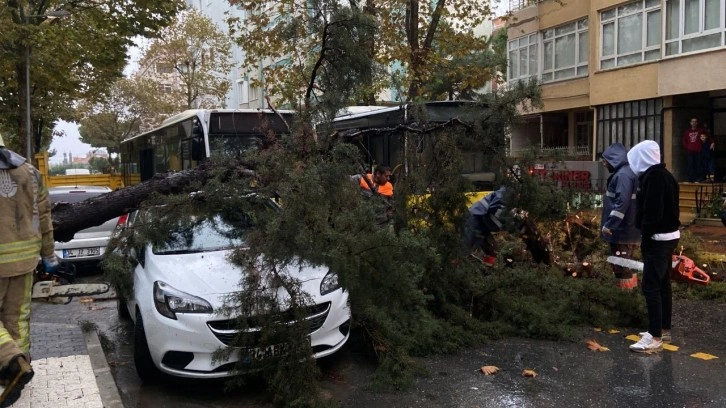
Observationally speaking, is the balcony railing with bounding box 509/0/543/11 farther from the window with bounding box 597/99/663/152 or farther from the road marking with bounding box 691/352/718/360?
the road marking with bounding box 691/352/718/360

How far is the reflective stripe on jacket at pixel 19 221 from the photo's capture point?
4.53 meters

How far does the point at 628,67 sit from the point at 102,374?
738 inches

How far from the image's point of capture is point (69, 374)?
5.20 m

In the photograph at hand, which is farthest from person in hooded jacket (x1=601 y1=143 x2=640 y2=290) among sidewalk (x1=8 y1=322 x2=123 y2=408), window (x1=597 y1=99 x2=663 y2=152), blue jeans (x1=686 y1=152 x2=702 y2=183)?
window (x1=597 y1=99 x2=663 y2=152)

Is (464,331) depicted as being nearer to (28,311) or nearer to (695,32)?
(28,311)

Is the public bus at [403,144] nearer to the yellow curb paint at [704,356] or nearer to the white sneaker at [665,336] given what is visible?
the white sneaker at [665,336]

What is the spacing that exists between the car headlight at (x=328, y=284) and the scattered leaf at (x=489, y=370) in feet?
4.80

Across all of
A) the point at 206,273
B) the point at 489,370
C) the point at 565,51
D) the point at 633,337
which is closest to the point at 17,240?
the point at 206,273

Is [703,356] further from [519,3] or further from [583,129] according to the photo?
[519,3]

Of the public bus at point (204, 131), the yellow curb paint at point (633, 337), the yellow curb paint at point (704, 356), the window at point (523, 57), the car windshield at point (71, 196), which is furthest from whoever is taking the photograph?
the window at point (523, 57)

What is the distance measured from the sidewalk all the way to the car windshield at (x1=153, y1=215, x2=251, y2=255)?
1148mm

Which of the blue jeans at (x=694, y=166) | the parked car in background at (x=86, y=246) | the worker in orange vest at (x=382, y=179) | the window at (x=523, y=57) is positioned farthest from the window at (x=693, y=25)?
the parked car in background at (x=86, y=246)

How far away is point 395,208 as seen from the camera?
6727 mm

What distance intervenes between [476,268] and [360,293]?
2.09 metres
